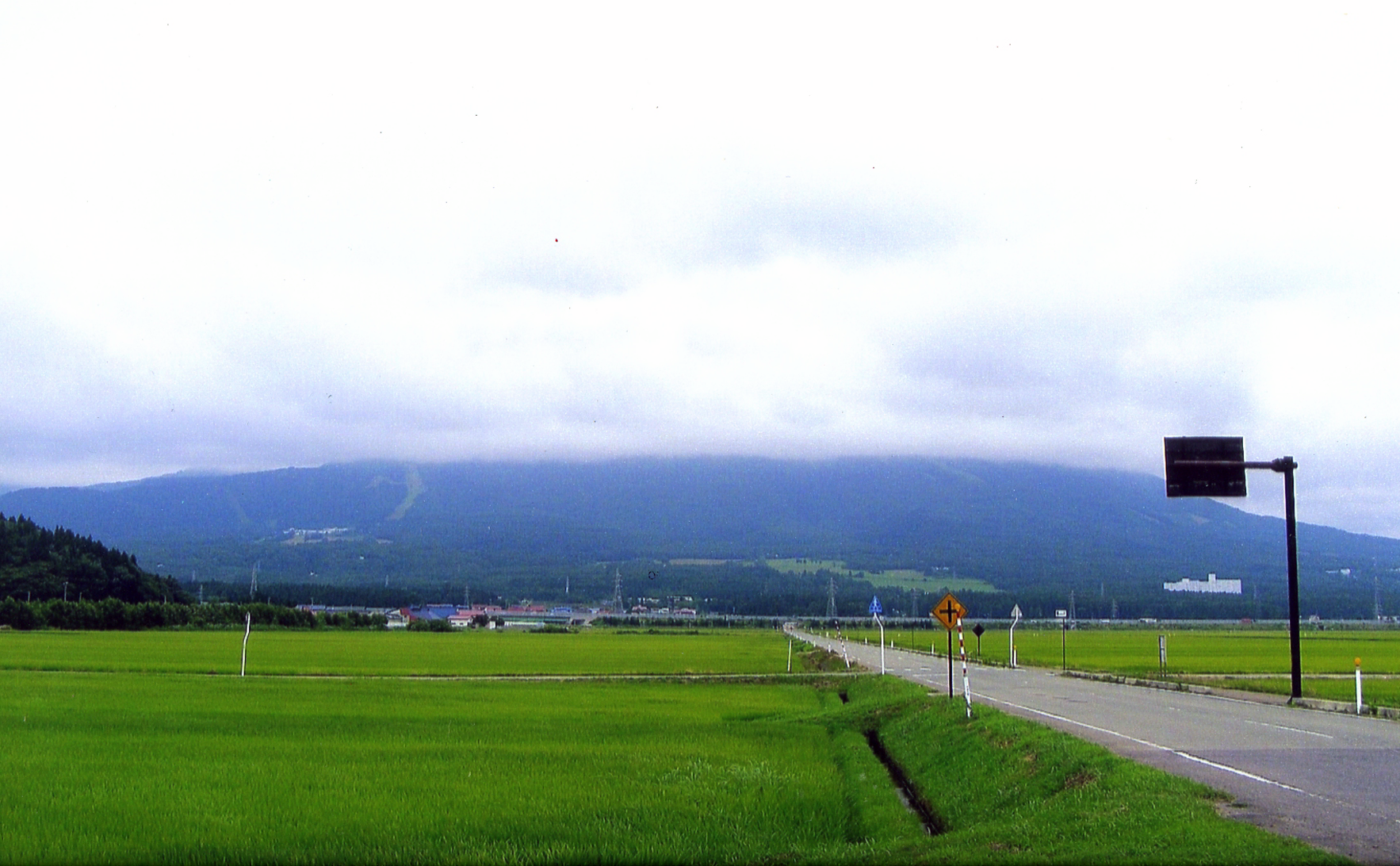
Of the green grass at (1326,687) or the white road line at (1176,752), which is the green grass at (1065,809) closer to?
the white road line at (1176,752)

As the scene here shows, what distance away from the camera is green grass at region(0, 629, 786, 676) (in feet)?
150

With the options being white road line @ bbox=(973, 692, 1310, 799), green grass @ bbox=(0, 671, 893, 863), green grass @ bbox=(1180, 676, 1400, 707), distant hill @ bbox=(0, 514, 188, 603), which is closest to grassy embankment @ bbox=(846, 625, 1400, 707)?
green grass @ bbox=(1180, 676, 1400, 707)

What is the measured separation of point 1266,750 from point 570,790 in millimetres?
9604

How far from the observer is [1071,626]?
6275 inches

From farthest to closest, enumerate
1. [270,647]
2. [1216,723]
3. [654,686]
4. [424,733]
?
[270,647] → [654,686] → [424,733] → [1216,723]

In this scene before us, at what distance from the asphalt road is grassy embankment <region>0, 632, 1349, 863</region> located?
697 mm

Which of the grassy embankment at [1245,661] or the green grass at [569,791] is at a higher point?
the green grass at [569,791]

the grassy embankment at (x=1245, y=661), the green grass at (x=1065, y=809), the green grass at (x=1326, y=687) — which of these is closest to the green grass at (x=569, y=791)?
the green grass at (x=1065, y=809)

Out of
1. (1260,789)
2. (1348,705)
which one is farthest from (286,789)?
(1348,705)

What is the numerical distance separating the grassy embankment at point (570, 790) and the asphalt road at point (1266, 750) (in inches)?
27.4

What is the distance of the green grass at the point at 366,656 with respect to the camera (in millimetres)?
45719

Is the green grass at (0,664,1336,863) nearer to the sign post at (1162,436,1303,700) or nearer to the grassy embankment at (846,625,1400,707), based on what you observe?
the sign post at (1162,436,1303,700)

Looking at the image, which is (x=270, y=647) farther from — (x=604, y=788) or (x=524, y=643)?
(x=604, y=788)

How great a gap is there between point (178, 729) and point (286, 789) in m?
8.73
